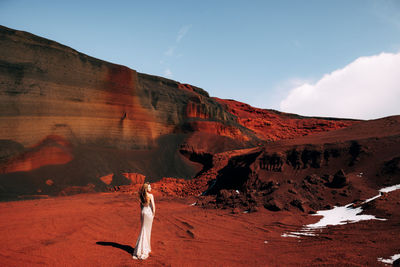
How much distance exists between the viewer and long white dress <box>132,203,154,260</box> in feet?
16.6

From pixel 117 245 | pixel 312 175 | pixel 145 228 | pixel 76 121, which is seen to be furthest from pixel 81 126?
pixel 312 175

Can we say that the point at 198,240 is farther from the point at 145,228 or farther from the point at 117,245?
the point at 117,245

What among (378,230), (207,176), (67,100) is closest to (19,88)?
(67,100)

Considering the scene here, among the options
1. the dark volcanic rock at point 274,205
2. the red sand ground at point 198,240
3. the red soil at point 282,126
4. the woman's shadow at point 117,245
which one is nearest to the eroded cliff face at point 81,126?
the red sand ground at point 198,240

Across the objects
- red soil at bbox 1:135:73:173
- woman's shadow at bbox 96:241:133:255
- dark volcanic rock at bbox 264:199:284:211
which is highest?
red soil at bbox 1:135:73:173

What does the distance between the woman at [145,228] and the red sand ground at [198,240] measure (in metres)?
0.20

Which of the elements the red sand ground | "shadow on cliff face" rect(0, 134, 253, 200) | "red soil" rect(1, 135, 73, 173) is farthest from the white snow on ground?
"red soil" rect(1, 135, 73, 173)

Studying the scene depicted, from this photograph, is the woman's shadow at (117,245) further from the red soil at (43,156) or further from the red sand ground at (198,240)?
the red soil at (43,156)

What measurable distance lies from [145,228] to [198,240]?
182 cm

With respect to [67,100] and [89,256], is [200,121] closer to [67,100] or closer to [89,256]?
[67,100]

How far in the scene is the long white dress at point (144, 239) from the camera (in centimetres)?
507

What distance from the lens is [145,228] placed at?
5.23 meters

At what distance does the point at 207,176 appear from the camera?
19375mm

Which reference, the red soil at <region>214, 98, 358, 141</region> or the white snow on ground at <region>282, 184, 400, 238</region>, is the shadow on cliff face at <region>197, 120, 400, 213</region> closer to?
the white snow on ground at <region>282, 184, 400, 238</region>
